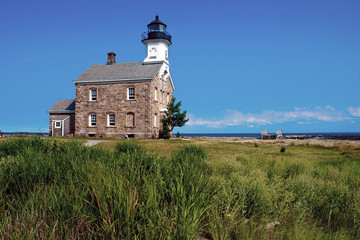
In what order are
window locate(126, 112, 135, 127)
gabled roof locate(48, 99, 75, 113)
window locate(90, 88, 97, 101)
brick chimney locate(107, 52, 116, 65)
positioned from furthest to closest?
1. brick chimney locate(107, 52, 116, 65)
2. gabled roof locate(48, 99, 75, 113)
3. window locate(90, 88, 97, 101)
4. window locate(126, 112, 135, 127)

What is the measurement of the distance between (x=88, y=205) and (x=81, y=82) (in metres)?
31.5

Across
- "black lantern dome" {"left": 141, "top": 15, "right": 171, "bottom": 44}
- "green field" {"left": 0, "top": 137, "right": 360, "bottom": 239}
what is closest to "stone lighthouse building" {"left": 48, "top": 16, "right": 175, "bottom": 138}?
"black lantern dome" {"left": 141, "top": 15, "right": 171, "bottom": 44}

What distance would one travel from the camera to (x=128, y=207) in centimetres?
323

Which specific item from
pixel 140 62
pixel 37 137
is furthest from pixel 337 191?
pixel 140 62

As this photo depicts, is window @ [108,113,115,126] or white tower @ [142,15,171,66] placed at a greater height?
white tower @ [142,15,171,66]

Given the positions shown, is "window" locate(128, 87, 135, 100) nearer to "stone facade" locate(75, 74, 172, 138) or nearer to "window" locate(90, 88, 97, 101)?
"stone facade" locate(75, 74, 172, 138)

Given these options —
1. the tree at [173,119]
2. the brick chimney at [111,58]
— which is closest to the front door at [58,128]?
the brick chimney at [111,58]

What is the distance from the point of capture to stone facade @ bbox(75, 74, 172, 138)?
30.6 m

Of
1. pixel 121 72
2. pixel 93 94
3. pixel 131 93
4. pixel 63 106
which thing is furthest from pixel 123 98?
pixel 63 106

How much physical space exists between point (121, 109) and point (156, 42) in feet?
33.1

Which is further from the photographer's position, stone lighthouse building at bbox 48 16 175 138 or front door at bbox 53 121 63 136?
front door at bbox 53 121 63 136

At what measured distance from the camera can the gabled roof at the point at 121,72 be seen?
3120cm

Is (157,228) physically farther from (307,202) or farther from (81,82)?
(81,82)

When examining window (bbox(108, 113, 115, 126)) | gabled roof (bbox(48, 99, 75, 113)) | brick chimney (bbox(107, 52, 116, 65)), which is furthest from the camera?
brick chimney (bbox(107, 52, 116, 65))
